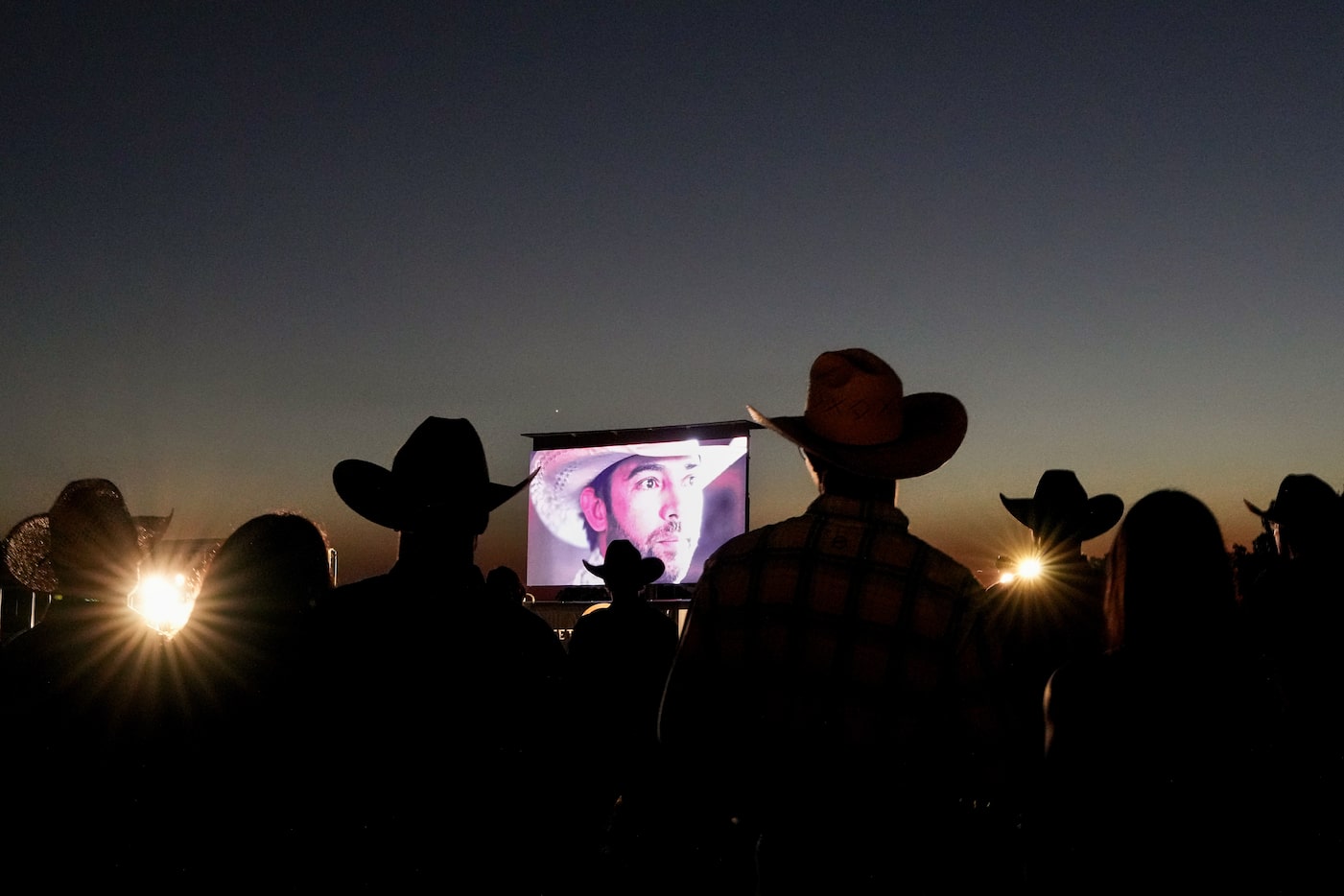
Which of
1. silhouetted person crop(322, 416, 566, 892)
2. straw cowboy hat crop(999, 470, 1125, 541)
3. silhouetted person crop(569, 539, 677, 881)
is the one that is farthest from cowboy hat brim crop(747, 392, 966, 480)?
silhouetted person crop(569, 539, 677, 881)

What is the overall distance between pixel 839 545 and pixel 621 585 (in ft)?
11.2

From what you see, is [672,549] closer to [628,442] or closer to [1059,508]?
[628,442]

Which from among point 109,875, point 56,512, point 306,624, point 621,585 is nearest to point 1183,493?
point 306,624

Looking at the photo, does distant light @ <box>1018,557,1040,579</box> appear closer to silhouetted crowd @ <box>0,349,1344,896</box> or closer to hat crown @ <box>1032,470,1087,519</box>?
hat crown @ <box>1032,470,1087,519</box>

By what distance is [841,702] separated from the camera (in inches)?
96.3

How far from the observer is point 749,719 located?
2.54 meters

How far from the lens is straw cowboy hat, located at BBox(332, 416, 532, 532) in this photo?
8.86 feet

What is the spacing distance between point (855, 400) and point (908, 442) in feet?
0.61

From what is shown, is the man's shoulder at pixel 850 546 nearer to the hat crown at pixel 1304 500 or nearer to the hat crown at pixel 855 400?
the hat crown at pixel 855 400

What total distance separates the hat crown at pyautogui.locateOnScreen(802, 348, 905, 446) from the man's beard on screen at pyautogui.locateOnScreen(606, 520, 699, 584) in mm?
9977

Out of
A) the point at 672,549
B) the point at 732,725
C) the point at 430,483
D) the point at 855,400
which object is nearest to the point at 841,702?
the point at 732,725

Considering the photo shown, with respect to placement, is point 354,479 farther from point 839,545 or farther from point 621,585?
point 621,585

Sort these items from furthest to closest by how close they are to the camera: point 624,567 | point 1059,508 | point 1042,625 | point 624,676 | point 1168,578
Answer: point 624,567, point 624,676, point 1059,508, point 1042,625, point 1168,578

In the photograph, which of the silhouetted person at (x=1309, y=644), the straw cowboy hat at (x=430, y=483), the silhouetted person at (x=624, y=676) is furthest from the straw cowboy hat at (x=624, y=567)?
the silhouetted person at (x=1309, y=644)
